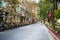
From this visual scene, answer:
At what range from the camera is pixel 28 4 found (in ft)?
344

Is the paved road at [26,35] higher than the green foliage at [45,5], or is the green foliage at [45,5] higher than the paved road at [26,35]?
the green foliage at [45,5]

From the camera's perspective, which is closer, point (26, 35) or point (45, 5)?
point (26, 35)

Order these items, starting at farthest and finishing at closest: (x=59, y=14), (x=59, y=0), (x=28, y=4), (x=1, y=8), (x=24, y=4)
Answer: (x=28, y=4)
(x=24, y=4)
(x=1, y=8)
(x=59, y=0)
(x=59, y=14)

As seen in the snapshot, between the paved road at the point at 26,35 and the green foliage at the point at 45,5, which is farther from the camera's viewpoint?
the green foliage at the point at 45,5

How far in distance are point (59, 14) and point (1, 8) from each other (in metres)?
18.5

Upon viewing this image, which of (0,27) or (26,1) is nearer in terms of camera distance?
(0,27)

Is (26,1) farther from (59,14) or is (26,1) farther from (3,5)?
(59,14)

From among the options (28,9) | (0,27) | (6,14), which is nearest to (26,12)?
(28,9)

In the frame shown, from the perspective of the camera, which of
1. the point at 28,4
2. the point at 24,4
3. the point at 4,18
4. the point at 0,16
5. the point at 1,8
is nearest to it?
the point at 1,8

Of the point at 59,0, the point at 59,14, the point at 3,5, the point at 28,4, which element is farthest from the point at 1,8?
the point at 28,4

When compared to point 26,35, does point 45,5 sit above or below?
above

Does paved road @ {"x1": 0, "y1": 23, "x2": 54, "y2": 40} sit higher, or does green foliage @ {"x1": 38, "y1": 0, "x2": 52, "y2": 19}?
green foliage @ {"x1": 38, "y1": 0, "x2": 52, "y2": 19}

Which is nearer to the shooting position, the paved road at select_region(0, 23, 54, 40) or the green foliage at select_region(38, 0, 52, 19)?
the paved road at select_region(0, 23, 54, 40)

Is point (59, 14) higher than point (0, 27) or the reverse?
higher
